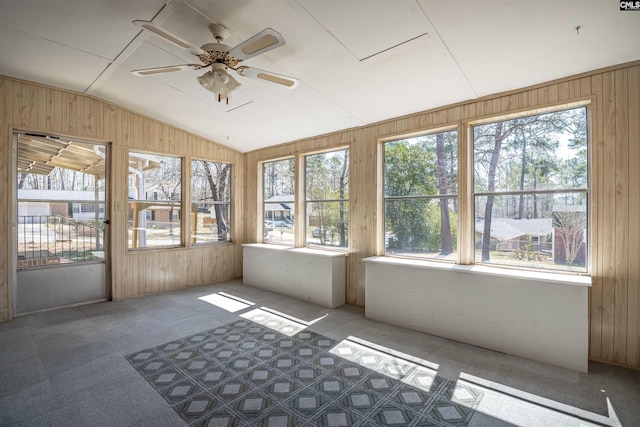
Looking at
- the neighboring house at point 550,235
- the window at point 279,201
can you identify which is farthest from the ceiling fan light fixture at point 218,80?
the neighboring house at point 550,235

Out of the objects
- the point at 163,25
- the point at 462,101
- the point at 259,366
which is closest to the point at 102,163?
the point at 163,25

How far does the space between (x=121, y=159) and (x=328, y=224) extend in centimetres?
339

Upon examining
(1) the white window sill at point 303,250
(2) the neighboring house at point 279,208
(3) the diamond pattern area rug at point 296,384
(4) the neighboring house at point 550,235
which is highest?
(2) the neighboring house at point 279,208

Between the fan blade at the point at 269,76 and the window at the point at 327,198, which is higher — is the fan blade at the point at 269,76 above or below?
above

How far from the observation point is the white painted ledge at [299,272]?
4355mm

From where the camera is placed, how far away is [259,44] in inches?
85.8

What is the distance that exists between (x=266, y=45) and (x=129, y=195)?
12.6 feet

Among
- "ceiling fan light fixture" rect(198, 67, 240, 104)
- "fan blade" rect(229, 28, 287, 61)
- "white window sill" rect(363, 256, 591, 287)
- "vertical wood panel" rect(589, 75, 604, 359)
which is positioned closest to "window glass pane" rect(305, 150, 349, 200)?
"white window sill" rect(363, 256, 591, 287)

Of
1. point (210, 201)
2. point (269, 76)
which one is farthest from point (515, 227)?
point (210, 201)

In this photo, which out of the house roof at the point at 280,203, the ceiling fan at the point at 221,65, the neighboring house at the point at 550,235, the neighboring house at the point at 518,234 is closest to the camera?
the ceiling fan at the point at 221,65

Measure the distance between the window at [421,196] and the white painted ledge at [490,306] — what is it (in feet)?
1.09

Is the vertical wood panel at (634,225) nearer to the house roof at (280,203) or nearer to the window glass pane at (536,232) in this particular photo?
the window glass pane at (536,232)

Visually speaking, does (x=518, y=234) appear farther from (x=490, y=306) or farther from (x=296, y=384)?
(x=296, y=384)

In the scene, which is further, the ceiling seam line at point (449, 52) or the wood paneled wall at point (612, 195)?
the wood paneled wall at point (612, 195)
